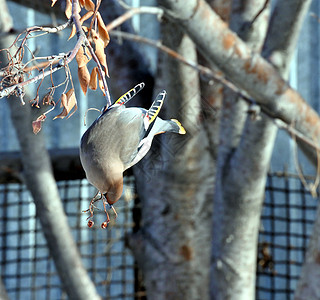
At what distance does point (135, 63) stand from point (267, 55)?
16 centimetres

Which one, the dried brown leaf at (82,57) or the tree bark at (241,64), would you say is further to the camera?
the tree bark at (241,64)

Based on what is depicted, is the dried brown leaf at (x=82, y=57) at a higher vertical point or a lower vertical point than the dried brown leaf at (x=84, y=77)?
higher

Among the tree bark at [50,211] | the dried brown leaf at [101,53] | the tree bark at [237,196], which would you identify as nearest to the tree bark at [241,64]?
the tree bark at [237,196]

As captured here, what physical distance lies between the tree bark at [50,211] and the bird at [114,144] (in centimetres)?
52

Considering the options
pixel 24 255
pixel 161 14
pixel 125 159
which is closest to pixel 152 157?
pixel 125 159

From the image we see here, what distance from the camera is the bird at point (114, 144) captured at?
18 centimetres

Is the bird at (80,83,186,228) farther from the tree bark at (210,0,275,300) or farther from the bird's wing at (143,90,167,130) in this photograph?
the tree bark at (210,0,275,300)

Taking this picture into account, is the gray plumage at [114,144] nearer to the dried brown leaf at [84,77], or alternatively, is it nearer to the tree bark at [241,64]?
the dried brown leaf at [84,77]

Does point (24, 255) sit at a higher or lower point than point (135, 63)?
lower

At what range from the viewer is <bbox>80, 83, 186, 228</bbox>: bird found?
6.9 inches

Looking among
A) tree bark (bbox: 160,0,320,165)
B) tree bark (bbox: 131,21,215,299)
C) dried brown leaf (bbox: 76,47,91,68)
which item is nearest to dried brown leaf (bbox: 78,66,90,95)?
dried brown leaf (bbox: 76,47,91,68)

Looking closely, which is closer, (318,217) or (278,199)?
(318,217)

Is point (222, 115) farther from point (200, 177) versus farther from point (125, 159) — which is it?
point (125, 159)

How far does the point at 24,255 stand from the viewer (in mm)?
1631
